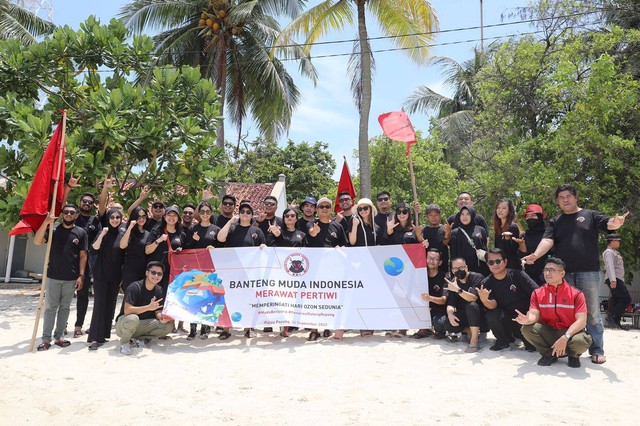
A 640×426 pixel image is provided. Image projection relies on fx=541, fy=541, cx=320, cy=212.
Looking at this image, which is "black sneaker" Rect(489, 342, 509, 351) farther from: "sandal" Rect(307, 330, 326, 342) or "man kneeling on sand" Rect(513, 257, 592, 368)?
"sandal" Rect(307, 330, 326, 342)

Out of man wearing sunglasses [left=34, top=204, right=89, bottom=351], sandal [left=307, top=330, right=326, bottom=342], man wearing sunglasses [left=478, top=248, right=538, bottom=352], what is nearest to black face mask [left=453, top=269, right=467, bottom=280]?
→ man wearing sunglasses [left=478, top=248, right=538, bottom=352]

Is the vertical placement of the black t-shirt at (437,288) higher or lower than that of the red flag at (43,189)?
lower

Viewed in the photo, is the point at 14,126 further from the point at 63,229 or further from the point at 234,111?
the point at 234,111

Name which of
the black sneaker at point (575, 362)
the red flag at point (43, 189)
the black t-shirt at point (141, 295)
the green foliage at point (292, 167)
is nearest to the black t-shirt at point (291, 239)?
the black t-shirt at point (141, 295)

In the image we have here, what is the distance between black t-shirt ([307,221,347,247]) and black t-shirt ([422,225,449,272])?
1176mm

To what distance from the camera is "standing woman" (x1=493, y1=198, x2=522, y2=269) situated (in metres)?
6.93

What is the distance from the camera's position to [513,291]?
650 centimetres

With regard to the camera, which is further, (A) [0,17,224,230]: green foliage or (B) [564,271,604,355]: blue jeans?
(A) [0,17,224,230]: green foliage

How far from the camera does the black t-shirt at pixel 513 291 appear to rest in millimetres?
6477

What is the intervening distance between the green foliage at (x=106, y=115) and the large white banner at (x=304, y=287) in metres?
3.54

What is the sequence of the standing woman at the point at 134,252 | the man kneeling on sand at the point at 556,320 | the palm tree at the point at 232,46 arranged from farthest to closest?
the palm tree at the point at 232,46 → the standing woman at the point at 134,252 → the man kneeling on sand at the point at 556,320

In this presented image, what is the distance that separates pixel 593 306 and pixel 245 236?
4.47 meters

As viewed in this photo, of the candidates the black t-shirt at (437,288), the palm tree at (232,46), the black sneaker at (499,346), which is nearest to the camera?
the black sneaker at (499,346)

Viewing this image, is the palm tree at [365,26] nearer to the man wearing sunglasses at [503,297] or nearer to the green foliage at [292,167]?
the man wearing sunglasses at [503,297]
